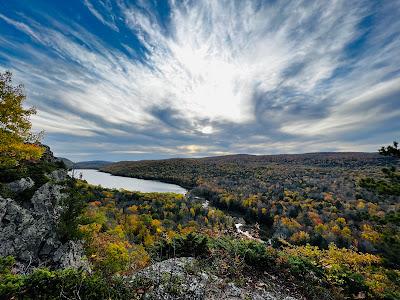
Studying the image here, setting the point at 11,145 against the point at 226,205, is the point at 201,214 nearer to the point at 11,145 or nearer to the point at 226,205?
the point at 226,205

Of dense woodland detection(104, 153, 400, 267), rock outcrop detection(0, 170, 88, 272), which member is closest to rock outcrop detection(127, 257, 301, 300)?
rock outcrop detection(0, 170, 88, 272)

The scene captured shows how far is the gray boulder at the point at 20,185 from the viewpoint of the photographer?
18.3 metres

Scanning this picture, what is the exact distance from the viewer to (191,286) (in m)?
10.0

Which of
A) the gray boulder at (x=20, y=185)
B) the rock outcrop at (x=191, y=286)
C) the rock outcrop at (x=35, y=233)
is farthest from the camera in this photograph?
the gray boulder at (x=20, y=185)

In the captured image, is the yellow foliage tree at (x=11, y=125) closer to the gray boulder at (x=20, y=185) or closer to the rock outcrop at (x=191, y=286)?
the gray boulder at (x=20, y=185)

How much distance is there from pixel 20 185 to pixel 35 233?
455cm

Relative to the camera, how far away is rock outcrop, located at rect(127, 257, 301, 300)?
9166 millimetres

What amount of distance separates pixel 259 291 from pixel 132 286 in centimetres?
590

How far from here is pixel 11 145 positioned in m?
17.5

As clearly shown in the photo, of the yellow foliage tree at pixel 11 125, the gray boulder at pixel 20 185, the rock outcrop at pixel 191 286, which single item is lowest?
the rock outcrop at pixel 191 286

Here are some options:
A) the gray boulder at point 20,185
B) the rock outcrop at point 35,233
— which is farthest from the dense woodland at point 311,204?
the gray boulder at point 20,185

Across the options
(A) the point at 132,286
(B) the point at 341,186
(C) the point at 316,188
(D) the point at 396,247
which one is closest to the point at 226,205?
(C) the point at 316,188

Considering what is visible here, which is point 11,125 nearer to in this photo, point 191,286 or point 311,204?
point 191,286

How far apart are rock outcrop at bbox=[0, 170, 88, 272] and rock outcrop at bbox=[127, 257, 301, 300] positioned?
7069mm
